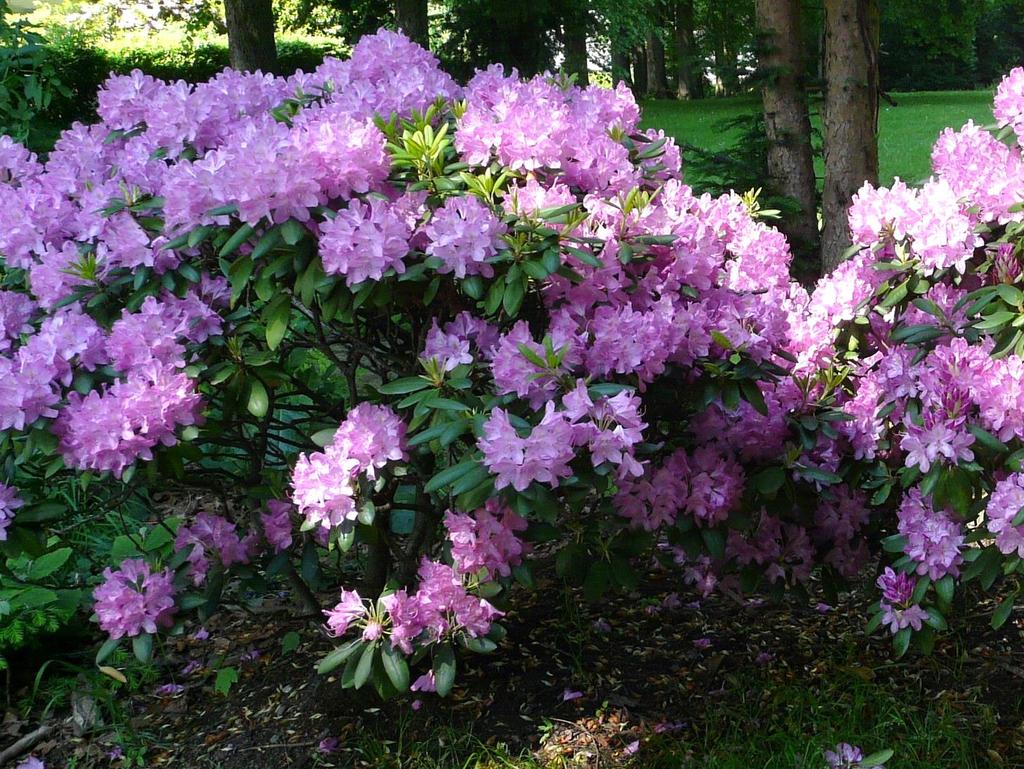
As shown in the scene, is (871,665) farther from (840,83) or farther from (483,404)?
(840,83)

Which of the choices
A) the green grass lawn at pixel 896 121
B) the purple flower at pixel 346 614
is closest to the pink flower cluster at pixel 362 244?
the purple flower at pixel 346 614

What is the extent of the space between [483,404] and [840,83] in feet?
12.1

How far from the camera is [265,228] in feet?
6.19

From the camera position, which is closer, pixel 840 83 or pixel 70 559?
pixel 70 559

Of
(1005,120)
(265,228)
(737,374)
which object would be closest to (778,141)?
(1005,120)

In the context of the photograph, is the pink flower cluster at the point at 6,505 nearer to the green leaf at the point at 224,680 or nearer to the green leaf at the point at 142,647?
the green leaf at the point at 142,647

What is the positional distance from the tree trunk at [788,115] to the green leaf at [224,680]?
12.2 ft

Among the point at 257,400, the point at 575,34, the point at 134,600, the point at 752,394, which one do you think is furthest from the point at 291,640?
the point at 575,34

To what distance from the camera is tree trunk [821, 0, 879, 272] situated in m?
4.76

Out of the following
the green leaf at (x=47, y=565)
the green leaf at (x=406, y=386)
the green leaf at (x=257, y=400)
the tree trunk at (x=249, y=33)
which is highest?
the tree trunk at (x=249, y=33)

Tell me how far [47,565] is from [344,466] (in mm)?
1621

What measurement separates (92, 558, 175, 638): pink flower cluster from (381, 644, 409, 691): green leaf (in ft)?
1.69

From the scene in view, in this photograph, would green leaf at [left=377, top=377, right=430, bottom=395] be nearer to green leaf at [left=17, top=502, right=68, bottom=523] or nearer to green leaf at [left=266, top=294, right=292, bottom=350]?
green leaf at [left=266, top=294, right=292, bottom=350]

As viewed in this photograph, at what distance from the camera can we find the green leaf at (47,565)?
9.74 feet
